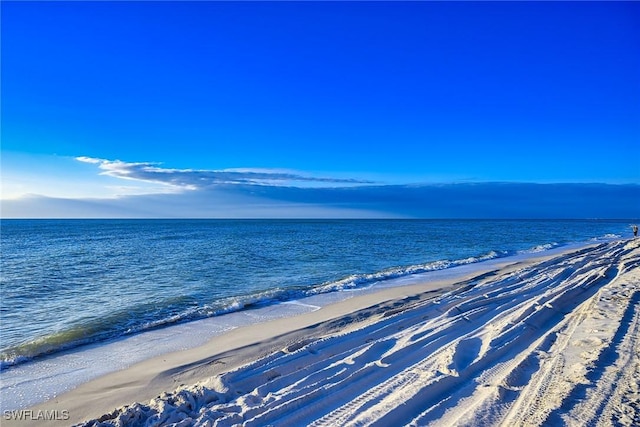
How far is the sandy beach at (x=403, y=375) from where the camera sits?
4332mm

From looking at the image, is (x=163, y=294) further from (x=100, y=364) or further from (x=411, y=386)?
(x=411, y=386)

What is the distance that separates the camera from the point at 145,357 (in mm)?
7262

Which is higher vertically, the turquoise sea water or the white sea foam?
the white sea foam

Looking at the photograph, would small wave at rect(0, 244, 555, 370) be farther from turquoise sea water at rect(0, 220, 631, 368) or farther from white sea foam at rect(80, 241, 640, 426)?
white sea foam at rect(80, 241, 640, 426)

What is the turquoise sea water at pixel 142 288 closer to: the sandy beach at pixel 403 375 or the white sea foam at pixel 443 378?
the sandy beach at pixel 403 375

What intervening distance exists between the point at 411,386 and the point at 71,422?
172 inches

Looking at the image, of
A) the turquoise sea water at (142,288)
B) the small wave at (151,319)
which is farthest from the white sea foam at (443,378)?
the turquoise sea water at (142,288)

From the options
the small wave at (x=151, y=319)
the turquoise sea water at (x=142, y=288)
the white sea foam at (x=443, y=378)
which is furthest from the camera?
the turquoise sea water at (x=142, y=288)

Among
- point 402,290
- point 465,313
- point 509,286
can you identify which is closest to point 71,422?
point 465,313

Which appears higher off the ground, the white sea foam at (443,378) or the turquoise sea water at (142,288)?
the white sea foam at (443,378)

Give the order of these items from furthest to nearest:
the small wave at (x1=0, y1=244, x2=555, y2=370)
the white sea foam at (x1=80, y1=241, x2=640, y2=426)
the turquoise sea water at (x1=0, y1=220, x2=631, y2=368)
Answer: the turquoise sea water at (x1=0, y1=220, x2=631, y2=368)
the small wave at (x1=0, y1=244, x2=555, y2=370)
the white sea foam at (x1=80, y1=241, x2=640, y2=426)

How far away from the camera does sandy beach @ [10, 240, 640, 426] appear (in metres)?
4.33

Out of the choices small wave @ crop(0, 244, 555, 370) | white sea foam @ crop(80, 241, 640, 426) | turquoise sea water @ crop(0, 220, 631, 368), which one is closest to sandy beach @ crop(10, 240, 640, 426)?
white sea foam @ crop(80, 241, 640, 426)

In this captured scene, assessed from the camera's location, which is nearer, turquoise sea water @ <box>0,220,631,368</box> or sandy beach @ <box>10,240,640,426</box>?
sandy beach @ <box>10,240,640,426</box>
